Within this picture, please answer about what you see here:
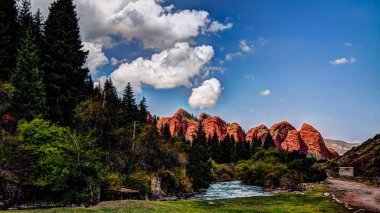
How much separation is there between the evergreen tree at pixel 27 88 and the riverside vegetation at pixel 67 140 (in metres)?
0.13

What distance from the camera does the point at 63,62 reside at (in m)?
61.1

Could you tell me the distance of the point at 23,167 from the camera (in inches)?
1417

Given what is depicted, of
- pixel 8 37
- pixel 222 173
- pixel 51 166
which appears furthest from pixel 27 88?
pixel 222 173

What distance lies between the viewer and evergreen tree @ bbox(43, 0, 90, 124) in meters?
57.5

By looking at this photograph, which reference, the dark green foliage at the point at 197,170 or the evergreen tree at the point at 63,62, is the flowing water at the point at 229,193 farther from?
the evergreen tree at the point at 63,62

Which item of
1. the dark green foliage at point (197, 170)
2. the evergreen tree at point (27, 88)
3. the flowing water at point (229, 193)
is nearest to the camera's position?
the evergreen tree at point (27, 88)

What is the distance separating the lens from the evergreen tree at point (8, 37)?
55656 millimetres

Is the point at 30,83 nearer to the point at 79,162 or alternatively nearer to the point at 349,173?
the point at 79,162

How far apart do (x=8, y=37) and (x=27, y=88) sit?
16913mm

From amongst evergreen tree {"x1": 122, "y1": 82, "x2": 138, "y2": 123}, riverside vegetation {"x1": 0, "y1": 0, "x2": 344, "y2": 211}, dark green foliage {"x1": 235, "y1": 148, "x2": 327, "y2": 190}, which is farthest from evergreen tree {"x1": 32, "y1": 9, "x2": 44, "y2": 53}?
dark green foliage {"x1": 235, "y1": 148, "x2": 327, "y2": 190}

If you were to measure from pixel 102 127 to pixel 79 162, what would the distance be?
54.1ft

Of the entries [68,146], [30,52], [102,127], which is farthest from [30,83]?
[68,146]

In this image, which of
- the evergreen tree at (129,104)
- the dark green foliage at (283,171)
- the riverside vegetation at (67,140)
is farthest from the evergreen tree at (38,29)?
the dark green foliage at (283,171)

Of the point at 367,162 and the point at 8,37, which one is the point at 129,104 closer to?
the point at 8,37
